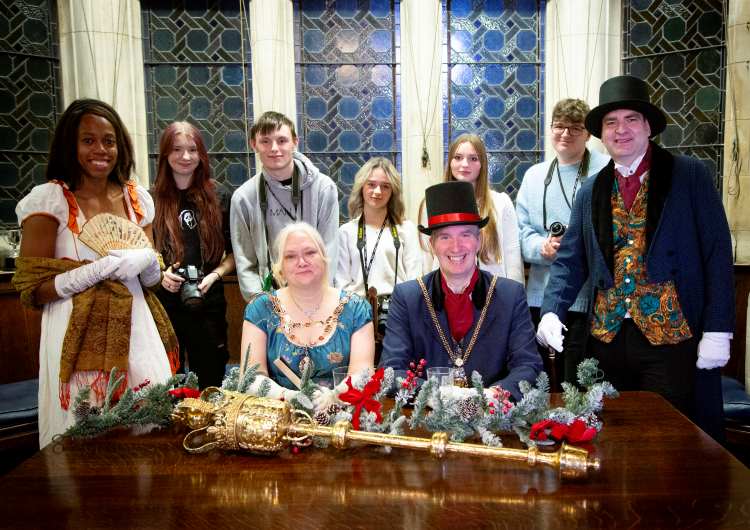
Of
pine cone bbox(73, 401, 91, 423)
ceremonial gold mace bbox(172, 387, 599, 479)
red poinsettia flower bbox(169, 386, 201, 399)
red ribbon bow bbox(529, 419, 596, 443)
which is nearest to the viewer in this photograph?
ceremonial gold mace bbox(172, 387, 599, 479)

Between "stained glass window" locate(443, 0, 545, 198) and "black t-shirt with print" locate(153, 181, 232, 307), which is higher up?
"stained glass window" locate(443, 0, 545, 198)

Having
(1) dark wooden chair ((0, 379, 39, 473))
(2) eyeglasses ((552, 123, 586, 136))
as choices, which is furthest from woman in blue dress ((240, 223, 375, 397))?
(1) dark wooden chair ((0, 379, 39, 473))

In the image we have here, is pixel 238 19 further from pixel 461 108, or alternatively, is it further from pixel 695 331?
pixel 695 331

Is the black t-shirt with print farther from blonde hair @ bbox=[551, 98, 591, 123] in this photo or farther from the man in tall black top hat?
blonde hair @ bbox=[551, 98, 591, 123]

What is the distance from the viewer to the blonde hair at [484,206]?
3.42m

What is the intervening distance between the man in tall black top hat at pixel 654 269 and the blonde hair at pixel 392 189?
1.40 meters

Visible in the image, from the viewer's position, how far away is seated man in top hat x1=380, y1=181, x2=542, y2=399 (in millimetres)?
2363

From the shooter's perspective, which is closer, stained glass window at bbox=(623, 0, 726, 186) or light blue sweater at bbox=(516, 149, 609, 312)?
light blue sweater at bbox=(516, 149, 609, 312)

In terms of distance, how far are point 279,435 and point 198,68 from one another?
482 centimetres

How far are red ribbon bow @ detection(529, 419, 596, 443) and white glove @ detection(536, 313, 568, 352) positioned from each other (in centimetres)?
89

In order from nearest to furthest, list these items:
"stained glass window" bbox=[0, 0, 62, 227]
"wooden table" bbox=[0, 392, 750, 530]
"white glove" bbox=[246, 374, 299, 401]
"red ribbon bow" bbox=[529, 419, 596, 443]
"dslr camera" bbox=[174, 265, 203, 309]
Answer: "wooden table" bbox=[0, 392, 750, 530] < "red ribbon bow" bbox=[529, 419, 596, 443] < "white glove" bbox=[246, 374, 299, 401] < "dslr camera" bbox=[174, 265, 203, 309] < "stained glass window" bbox=[0, 0, 62, 227]

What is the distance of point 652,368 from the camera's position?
2412mm

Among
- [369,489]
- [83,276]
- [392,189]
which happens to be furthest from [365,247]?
[369,489]

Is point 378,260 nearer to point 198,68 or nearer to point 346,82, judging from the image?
point 346,82
